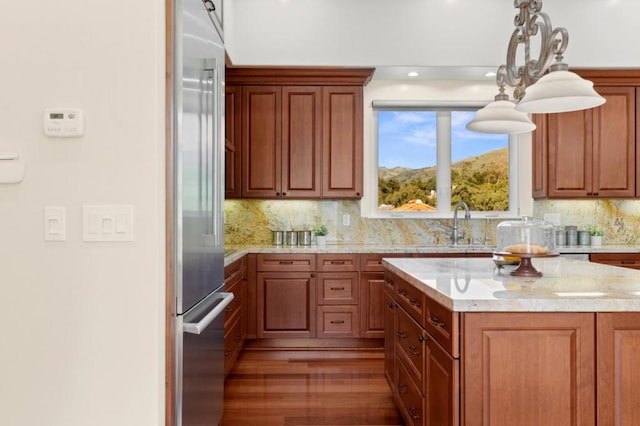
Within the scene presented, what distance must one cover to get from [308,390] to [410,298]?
1251mm

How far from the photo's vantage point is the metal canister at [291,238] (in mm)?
4297

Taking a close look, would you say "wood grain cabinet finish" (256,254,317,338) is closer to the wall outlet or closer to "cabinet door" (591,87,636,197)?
the wall outlet

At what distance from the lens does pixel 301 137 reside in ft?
13.5

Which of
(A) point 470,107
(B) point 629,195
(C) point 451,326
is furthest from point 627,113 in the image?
(C) point 451,326

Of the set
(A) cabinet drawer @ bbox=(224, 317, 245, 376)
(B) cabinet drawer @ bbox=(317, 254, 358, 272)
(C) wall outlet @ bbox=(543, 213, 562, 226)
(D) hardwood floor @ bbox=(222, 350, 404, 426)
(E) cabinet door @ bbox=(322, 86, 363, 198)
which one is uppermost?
(E) cabinet door @ bbox=(322, 86, 363, 198)

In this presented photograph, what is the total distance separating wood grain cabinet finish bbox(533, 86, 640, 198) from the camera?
Result: 411cm

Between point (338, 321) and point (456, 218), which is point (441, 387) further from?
point (456, 218)

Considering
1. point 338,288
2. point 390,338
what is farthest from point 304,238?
point 390,338

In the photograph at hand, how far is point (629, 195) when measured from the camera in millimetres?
4113

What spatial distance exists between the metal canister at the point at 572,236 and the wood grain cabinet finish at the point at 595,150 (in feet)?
1.26

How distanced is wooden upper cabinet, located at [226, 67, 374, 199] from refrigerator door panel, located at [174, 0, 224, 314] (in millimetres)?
1897
